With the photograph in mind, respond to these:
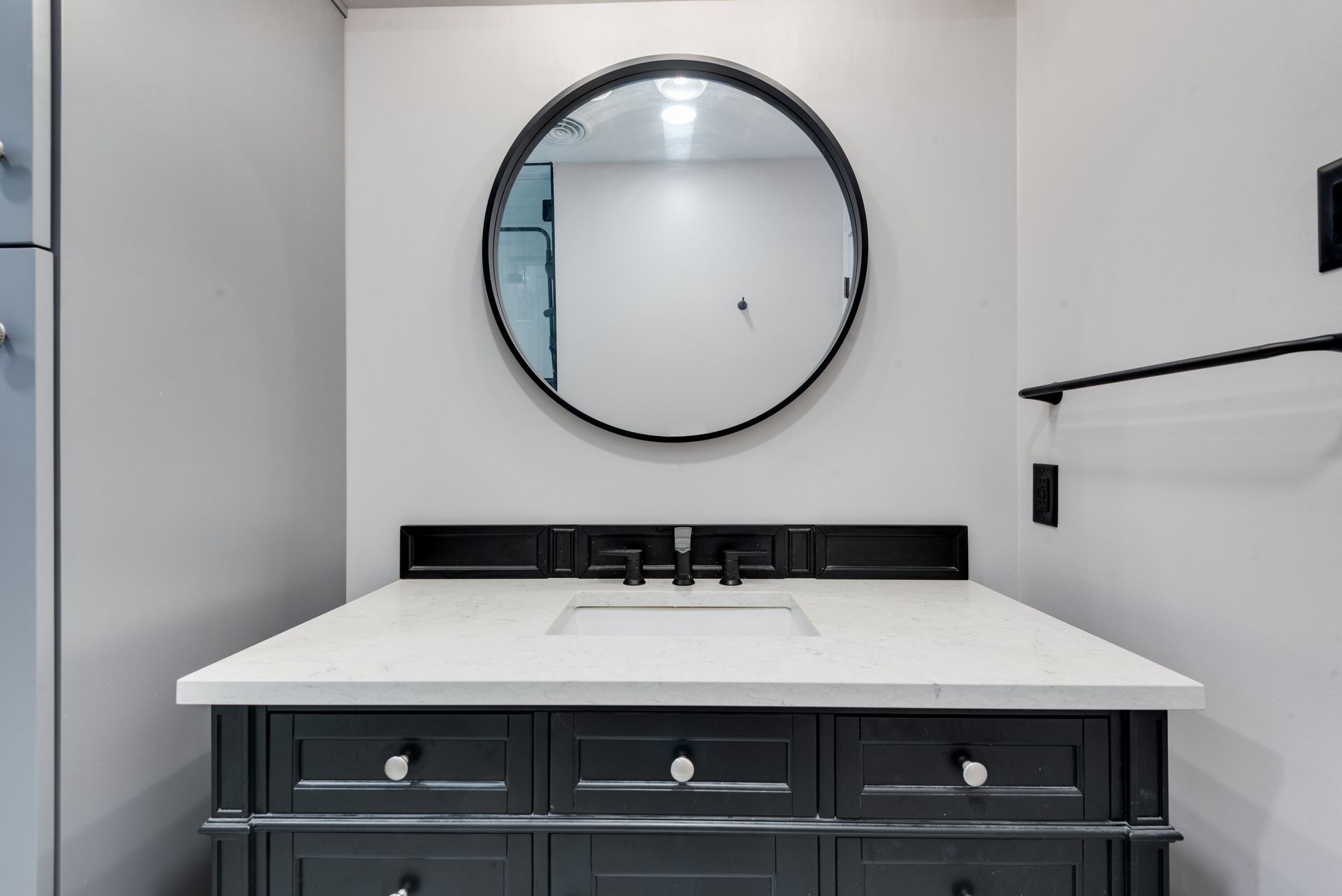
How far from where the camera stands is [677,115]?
1.32 m

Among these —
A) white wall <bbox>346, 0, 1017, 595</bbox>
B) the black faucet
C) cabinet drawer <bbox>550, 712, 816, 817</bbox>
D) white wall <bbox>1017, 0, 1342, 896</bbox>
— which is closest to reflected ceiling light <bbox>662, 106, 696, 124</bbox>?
white wall <bbox>346, 0, 1017, 595</bbox>

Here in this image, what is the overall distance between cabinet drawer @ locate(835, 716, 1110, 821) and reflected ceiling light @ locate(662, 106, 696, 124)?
1.19m

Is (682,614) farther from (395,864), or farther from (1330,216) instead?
(1330,216)

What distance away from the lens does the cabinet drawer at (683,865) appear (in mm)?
765

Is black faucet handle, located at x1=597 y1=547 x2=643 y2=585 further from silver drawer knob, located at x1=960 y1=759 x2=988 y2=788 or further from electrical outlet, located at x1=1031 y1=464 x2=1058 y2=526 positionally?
electrical outlet, located at x1=1031 y1=464 x2=1058 y2=526

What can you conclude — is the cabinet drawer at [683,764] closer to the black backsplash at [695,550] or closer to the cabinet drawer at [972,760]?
the cabinet drawer at [972,760]

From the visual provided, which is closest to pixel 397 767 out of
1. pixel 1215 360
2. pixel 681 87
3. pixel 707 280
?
pixel 707 280

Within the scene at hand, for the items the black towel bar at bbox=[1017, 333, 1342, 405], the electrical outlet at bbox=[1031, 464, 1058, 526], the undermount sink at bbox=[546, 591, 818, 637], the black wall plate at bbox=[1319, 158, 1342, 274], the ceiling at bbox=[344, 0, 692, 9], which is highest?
the ceiling at bbox=[344, 0, 692, 9]

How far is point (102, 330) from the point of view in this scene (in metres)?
0.82

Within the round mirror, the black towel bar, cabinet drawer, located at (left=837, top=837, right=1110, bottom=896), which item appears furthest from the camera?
the round mirror

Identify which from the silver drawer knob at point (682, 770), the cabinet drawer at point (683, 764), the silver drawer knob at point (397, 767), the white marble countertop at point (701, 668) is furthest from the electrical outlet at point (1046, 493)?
the silver drawer knob at point (397, 767)

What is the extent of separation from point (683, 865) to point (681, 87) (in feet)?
4.62

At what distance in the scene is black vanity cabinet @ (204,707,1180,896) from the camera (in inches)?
29.8

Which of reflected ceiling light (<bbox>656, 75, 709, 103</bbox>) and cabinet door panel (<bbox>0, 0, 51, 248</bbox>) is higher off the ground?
reflected ceiling light (<bbox>656, 75, 709, 103</bbox>)
